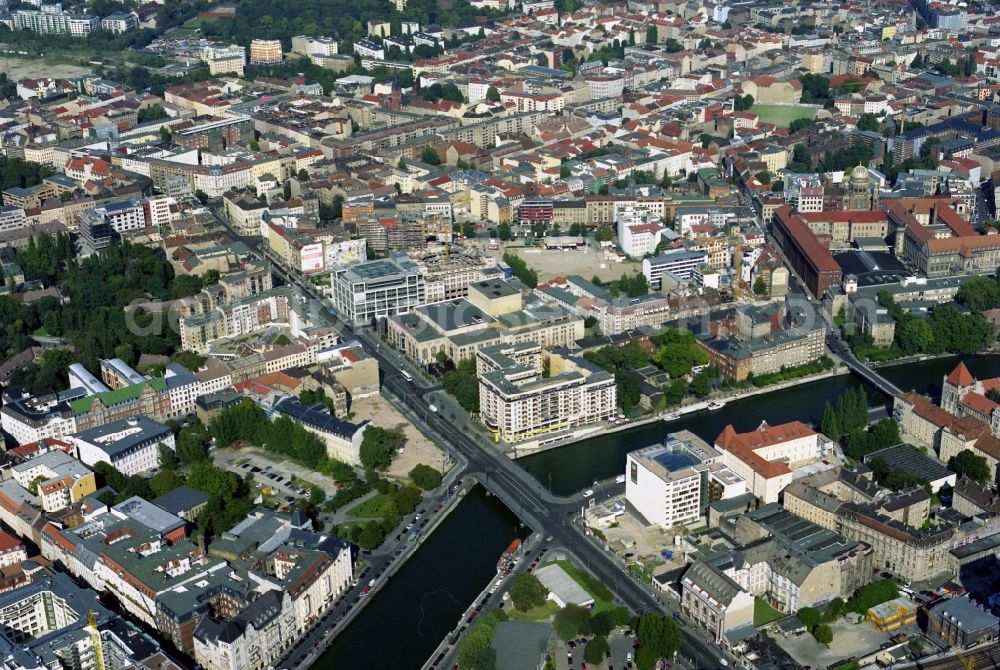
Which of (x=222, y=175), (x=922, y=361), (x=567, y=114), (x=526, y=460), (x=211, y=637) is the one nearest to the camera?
(x=211, y=637)

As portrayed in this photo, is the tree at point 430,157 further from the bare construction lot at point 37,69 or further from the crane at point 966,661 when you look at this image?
the crane at point 966,661

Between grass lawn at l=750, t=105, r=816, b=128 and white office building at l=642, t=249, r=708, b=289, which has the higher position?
grass lawn at l=750, t=105, r=816, b=128

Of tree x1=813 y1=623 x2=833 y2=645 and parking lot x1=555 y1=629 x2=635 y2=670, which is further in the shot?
tree x1=813 y1=623 x2=833 y2=645

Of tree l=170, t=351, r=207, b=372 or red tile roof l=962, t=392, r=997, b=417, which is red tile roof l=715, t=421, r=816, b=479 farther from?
tree l=170, t=351, r=207, b=372

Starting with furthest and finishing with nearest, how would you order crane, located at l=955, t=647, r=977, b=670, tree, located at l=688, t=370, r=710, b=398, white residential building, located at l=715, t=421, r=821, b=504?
tree, located at l=688, t=370, r=710, b=398 → white residential building, located at l=715, t=421, r=821, b=504 → crane, located at l=955, t=647, r=977, b=670

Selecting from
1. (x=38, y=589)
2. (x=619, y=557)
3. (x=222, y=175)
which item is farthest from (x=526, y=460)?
(x=222, y=175)

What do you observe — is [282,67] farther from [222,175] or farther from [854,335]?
[854,335]

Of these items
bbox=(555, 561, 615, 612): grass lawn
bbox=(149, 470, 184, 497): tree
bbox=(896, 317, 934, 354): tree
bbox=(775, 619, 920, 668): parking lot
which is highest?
bbox=(896, 317, 934, 354): tree

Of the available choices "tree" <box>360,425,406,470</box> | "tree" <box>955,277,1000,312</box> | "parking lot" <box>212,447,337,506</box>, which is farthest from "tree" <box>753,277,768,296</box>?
"parking lot" <box>212,447,337,506</box>
